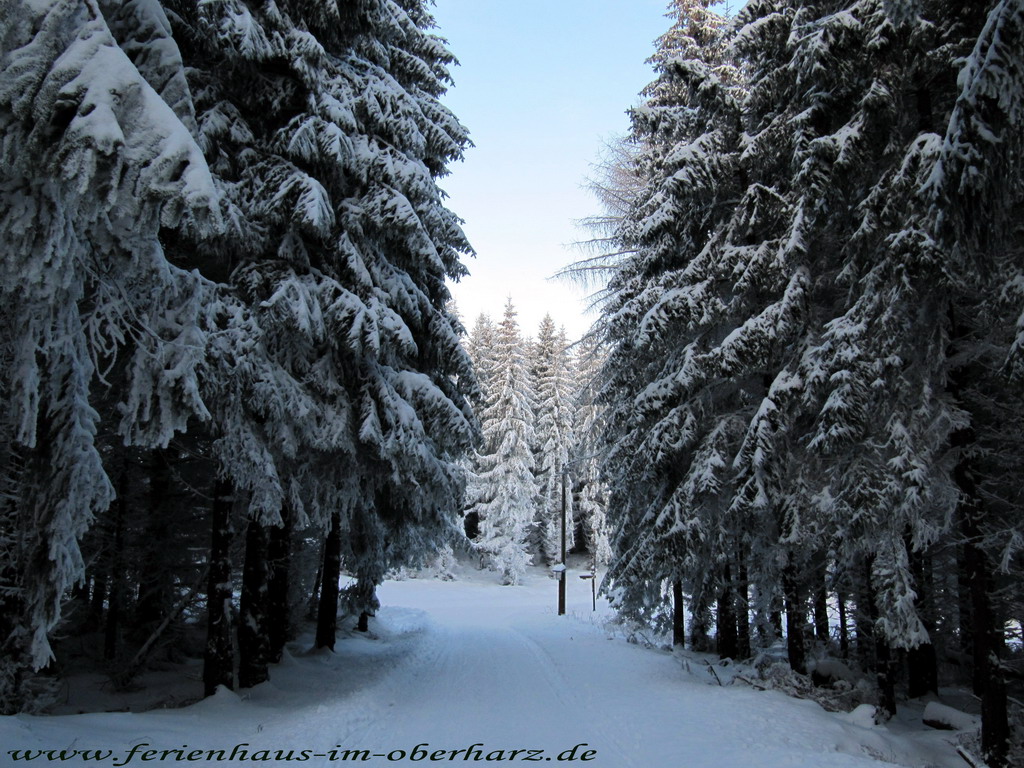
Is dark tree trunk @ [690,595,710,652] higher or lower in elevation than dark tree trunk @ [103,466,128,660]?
lower

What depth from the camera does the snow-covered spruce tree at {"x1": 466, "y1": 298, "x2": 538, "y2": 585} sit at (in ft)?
127

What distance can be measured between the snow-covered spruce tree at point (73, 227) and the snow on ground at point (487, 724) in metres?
2.37

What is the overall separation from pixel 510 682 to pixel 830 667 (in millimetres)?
Answer: 5656

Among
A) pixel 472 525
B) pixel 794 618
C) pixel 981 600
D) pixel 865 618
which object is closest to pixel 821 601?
pixel 865 618

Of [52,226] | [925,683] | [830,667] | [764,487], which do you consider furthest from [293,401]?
[925,683]

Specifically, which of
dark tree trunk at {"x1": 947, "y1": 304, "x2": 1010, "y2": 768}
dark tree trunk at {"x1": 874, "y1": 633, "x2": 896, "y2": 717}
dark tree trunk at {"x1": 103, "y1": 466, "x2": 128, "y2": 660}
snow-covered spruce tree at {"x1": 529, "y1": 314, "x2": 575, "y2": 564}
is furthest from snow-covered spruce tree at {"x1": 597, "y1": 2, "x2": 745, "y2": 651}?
snow-covered spruce tree at {"x1": 529, "y1": 314, "x2": 575, "y2": 564}

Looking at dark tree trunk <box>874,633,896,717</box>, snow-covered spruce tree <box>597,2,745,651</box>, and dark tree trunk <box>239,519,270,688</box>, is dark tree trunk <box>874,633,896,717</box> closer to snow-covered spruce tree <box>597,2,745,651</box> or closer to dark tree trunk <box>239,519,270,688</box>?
snow-covered spruce tree <box>597,2,745,651</box>

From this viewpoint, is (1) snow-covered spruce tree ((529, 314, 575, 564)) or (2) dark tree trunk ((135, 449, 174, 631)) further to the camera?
(1) snow-covered spruce tree ((529, 314, 575, 564))

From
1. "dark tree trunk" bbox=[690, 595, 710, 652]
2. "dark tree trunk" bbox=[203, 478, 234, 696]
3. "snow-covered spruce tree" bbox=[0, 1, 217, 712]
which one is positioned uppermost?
"snow-covered spruce tree" bbox=[0, 1, 217, 712]

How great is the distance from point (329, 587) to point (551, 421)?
28.8 m

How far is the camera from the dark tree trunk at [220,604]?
8.24 meters

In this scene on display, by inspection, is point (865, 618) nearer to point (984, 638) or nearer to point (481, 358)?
point (984, 638)

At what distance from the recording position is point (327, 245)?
10.0 metres

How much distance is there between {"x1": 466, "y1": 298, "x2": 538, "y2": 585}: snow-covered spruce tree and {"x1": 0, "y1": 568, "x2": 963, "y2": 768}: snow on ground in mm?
25178
